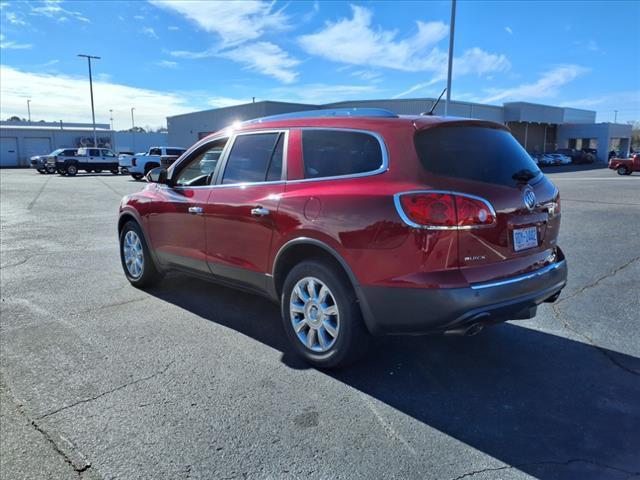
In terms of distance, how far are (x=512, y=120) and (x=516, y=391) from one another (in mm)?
55921

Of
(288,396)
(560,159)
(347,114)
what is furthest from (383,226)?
(560,159)

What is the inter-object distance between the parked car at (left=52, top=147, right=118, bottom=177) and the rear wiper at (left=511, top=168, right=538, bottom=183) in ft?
127

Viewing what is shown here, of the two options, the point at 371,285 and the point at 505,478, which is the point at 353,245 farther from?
the point at 505,478

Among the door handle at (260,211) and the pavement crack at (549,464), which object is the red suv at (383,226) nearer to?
the door handle at (260,211)

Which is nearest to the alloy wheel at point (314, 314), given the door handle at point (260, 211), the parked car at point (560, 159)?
the door handle at point (260, 211)

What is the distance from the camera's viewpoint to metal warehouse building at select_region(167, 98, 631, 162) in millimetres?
44375

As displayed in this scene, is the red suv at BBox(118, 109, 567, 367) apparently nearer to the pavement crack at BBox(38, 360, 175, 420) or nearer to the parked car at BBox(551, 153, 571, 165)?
the pavement crack at BBox(38, 360, 175, 420)

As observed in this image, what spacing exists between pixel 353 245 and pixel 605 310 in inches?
127

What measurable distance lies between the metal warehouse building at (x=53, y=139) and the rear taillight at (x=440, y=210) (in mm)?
66383

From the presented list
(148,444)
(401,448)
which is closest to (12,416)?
(148,444)

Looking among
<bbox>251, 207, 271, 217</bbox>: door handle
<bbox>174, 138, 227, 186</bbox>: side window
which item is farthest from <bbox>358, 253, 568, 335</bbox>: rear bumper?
<bbox>174, 138, 227, 186</bbox>: side window

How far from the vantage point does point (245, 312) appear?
5023 mm

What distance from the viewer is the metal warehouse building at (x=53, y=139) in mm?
57781

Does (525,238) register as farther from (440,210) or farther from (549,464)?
(549,464)
